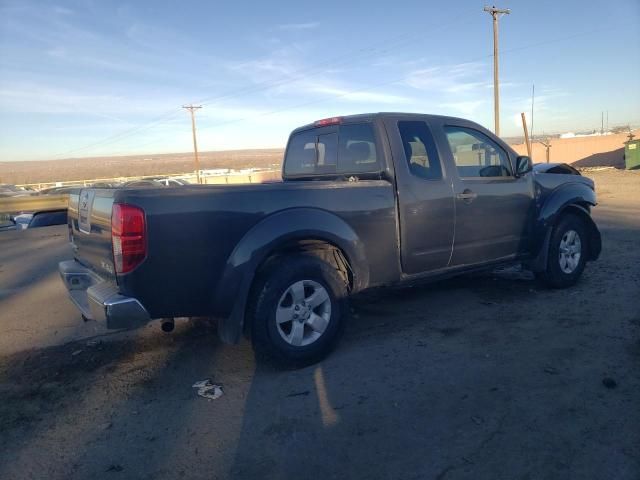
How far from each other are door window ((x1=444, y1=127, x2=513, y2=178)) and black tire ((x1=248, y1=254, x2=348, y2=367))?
6.08 feet

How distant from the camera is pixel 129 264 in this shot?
324cm

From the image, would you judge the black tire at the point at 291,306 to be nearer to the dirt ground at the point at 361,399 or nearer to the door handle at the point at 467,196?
the dirt ground at the point at 361,399

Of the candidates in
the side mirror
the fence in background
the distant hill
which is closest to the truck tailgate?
the side mirror

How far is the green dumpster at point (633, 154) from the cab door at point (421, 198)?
29376 mm

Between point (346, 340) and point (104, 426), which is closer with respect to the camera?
point (104, 426)

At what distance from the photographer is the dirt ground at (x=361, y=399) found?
8.63ft

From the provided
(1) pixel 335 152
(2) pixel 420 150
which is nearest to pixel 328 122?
(1) pixel 335 152

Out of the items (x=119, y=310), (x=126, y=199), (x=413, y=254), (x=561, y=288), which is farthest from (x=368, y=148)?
(x=561, y=288)

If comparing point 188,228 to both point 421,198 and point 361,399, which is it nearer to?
point 361,399

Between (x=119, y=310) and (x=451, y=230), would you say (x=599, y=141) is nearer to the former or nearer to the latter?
(x=451, y=230)

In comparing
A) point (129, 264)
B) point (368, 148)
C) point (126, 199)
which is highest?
point (368, 148)

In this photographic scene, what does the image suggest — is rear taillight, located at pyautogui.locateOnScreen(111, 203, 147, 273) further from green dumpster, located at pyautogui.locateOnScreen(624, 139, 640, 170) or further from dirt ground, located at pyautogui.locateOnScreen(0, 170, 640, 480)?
green dumpster, located at pyautogui.locateOnScreen(624, 139, 640, 170)

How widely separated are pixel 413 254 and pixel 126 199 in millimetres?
2446

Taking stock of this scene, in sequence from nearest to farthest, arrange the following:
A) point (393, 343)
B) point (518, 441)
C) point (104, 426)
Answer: point (518, 441), point (104, 426), point (393, 343)
